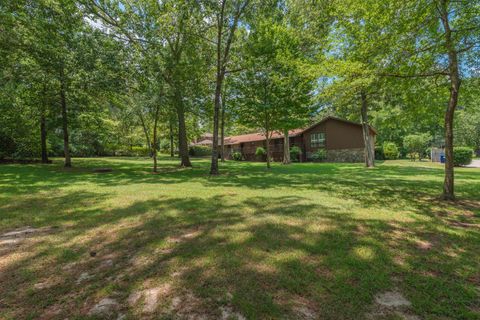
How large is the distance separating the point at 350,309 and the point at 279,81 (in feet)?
49.4

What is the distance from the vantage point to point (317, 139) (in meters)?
29.7

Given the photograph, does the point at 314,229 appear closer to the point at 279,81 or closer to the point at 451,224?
the point at 451,224

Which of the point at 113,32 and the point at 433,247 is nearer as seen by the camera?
the point at 433,247

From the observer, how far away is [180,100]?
15508 mm

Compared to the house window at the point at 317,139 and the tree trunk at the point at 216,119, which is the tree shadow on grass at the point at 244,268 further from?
the house window at the point at 317,139

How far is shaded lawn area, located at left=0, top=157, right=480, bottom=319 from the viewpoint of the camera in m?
2.24

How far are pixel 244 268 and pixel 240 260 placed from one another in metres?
0.20

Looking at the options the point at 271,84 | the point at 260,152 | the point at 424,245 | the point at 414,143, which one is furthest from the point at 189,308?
the point at 414,143

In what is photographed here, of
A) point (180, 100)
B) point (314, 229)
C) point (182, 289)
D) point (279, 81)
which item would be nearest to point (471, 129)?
point (279, 81)

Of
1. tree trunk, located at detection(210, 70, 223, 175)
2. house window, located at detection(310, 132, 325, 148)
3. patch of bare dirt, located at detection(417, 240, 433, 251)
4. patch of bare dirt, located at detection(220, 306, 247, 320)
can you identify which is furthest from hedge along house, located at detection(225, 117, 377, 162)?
patch of bare dirt, located at detection(220, 306, 247, 320)

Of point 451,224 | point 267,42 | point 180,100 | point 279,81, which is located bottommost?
point 451,224

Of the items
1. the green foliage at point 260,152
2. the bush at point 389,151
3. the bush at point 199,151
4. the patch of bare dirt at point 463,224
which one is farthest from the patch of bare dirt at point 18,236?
the bush at point 389,151

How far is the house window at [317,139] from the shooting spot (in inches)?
1151

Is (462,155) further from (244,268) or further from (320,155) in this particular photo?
(244,268)
